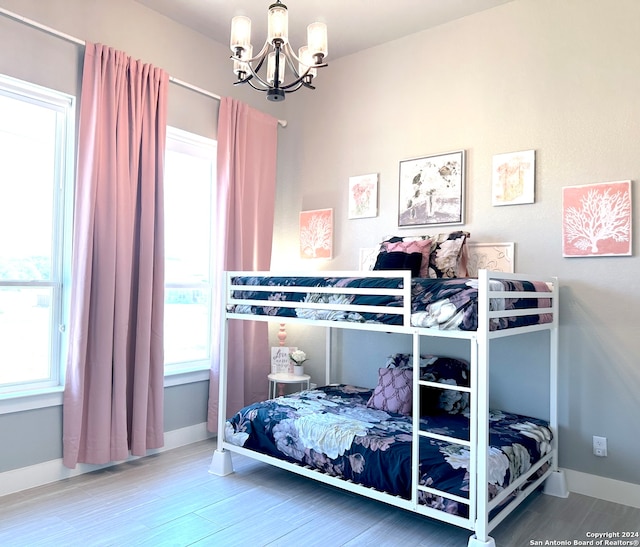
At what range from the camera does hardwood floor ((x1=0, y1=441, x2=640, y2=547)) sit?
2244 mm

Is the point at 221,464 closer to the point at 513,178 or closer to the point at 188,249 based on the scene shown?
the point at 188,249

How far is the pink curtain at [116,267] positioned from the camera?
2.86 metres

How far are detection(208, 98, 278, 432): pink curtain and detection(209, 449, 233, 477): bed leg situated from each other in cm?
63

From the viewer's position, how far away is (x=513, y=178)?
3.10 m

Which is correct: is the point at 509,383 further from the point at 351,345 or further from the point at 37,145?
the point at 37,145

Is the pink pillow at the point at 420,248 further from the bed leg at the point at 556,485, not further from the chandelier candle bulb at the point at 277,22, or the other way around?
the chandelier candle bulb at the point at 277,22

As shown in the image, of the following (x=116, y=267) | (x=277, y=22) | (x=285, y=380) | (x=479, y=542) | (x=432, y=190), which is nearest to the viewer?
(x=479, y=542)

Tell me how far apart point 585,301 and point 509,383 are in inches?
26.5

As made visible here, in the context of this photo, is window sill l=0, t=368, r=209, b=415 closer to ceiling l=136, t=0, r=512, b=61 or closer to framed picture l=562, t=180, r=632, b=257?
ceiling l=136, t=0, r=512, b=61

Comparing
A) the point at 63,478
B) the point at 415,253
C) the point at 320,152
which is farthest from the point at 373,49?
the point at 63,478

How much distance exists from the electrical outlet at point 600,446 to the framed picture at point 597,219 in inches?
40.7

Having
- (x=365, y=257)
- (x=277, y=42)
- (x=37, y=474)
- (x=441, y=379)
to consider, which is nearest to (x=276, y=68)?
(x=277, y=42)

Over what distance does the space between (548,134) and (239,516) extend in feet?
9.05

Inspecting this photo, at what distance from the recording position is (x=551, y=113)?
118 inches
